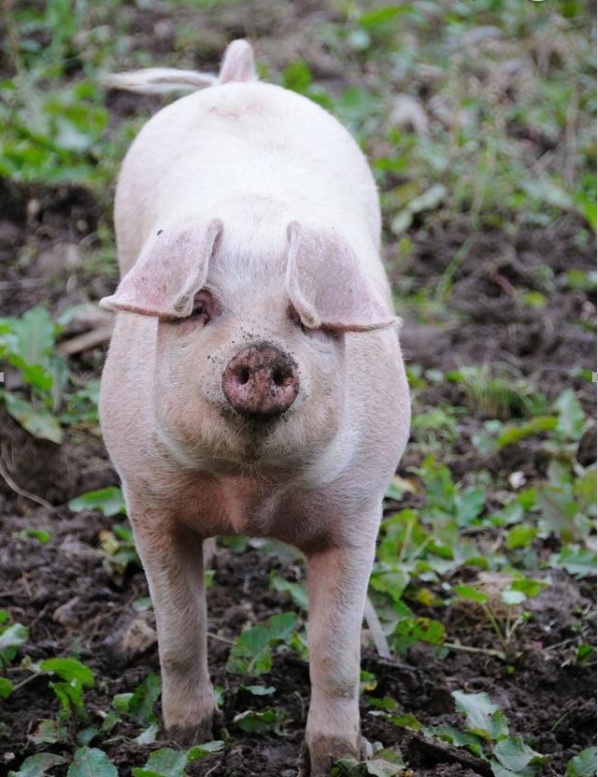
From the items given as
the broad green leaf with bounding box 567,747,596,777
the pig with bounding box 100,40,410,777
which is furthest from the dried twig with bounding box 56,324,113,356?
the broad green leaf with bounding box 567,747,596,777

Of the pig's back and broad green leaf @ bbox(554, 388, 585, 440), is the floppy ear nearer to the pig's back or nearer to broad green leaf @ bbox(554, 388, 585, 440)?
the pig's back

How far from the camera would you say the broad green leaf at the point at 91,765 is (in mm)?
3777

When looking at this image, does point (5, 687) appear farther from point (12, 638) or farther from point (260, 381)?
Result: point (260, 381)

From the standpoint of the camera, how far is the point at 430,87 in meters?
9.47

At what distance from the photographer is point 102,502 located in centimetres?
545

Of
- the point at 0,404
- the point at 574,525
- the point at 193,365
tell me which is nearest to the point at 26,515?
the point at 0,404

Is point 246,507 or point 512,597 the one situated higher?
point 246,507

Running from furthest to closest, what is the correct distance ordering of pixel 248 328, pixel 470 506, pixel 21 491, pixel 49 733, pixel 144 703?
1. pixel 21 491
2. pixel 470 506
3. pixel 144 703
4. pixel 49 733
5. pixel 248 328

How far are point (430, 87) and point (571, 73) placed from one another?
2.91 ft

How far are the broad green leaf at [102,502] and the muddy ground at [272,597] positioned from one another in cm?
11

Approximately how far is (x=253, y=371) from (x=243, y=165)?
1.34m

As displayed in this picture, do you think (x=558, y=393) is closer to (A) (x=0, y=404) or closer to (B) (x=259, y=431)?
(A) (x=0, y=404)

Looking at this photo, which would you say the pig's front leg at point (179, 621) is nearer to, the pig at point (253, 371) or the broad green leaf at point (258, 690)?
the pig at point (253, 371)

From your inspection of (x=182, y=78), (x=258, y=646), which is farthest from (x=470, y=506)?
(x=182, y=78)
